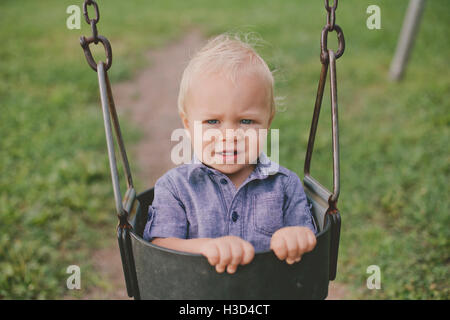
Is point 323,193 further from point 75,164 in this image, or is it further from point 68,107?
point 68,107

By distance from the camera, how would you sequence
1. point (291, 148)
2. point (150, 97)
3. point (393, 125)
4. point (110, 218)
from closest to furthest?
point (110, 218) < point (291, 148) < point (393, 125) < point (150, 97)

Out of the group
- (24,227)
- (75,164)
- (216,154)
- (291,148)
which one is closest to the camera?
(216,154)

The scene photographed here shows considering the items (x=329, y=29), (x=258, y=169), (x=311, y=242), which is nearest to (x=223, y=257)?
(x=311, y=242)

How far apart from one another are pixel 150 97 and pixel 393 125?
8.74 feet

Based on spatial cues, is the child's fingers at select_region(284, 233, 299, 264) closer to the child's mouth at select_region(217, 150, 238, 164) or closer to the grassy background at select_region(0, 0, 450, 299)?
the child's mouth at select_region(217, 150, 238, 164)

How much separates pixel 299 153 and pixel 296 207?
77.3 inches

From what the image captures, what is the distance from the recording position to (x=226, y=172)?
136cm

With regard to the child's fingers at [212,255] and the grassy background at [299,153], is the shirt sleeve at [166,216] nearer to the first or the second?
the child's fingers at [212,255]

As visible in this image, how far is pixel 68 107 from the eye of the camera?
428cm

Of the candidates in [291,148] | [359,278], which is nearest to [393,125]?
[291,148]

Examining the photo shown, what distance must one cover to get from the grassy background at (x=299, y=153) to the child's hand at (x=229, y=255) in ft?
2.31

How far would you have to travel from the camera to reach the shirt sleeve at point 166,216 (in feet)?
4.32

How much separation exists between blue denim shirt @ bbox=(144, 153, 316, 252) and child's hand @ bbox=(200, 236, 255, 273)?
287 mm

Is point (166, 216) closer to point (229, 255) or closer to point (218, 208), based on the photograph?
point (218, 208)
